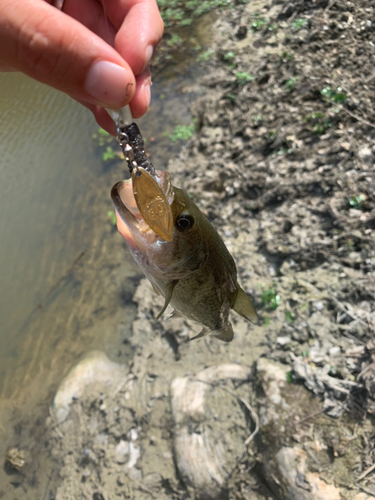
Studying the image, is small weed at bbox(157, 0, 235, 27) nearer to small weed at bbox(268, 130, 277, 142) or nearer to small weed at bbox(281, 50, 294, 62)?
small weed at bbox(281, 50, 294, 62)

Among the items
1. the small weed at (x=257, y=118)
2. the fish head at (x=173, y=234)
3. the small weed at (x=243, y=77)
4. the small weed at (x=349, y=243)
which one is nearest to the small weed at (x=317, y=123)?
the small weed at (x=257, y=118)

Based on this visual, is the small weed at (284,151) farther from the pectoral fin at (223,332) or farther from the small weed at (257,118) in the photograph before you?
the pectoral fin at (223,332)

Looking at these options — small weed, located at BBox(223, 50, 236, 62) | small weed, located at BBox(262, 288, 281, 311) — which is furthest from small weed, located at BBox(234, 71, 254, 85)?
small weed, located at BBox(262, 288, 281, 311)

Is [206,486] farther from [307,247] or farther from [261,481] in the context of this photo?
[307,247]

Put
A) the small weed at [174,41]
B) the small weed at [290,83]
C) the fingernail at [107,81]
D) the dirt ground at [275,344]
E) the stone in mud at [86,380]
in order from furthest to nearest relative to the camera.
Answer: the small weed at [174,41]
the small weed at [290,83]
the stone in mud at [86,380]
the dirt ground at [275,344]
the fingernail at [107,81]

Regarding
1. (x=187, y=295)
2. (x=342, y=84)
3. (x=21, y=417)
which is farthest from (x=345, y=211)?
(x=21, y=417)

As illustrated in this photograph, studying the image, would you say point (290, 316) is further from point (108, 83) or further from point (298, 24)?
point (298, 24)

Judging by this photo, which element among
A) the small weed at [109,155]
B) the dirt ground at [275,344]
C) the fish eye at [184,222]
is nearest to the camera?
the fish eye at [184,222]
